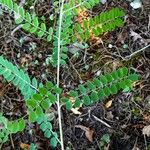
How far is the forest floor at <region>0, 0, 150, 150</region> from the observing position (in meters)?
2.70

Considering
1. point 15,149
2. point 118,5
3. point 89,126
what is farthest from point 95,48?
point 15,149

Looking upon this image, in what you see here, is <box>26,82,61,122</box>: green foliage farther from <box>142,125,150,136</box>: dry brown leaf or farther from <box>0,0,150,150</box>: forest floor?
<box>142,125,150,136</box>: dry brown leaf

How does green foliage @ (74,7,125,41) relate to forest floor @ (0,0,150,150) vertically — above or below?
above

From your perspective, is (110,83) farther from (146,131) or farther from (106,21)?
(146,131)

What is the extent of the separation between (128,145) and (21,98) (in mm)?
914

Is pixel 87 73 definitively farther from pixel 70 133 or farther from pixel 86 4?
pixel 86 4

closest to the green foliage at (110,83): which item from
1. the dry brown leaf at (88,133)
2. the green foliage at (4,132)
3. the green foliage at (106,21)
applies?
the green foliage at (106,21)

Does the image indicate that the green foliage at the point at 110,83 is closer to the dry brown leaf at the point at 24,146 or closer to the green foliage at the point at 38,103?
the green foliage at the point at 38,103

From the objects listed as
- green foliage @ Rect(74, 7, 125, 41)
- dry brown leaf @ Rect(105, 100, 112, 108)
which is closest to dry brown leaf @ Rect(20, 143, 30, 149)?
dry brown leaf @ Rect(105, 100, 112, 108)

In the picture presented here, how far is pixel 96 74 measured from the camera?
297cm

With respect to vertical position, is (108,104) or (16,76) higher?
(16,76)

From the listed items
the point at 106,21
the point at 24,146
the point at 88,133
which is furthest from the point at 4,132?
the point at 106,21

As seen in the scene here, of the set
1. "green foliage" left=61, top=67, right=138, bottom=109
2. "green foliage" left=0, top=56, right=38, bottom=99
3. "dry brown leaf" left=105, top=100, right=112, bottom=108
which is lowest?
"dry brown leaf" left=105, top=100, right=112, bottom=108

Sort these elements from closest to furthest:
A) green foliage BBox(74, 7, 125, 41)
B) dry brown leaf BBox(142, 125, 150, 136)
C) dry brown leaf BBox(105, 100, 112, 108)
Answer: green foliage BBox(74, 7, 125, 41), dry brown leaf BBox(142, 125, 150, 136), dry brown leaf BBox(105, 100, 112, 108)
